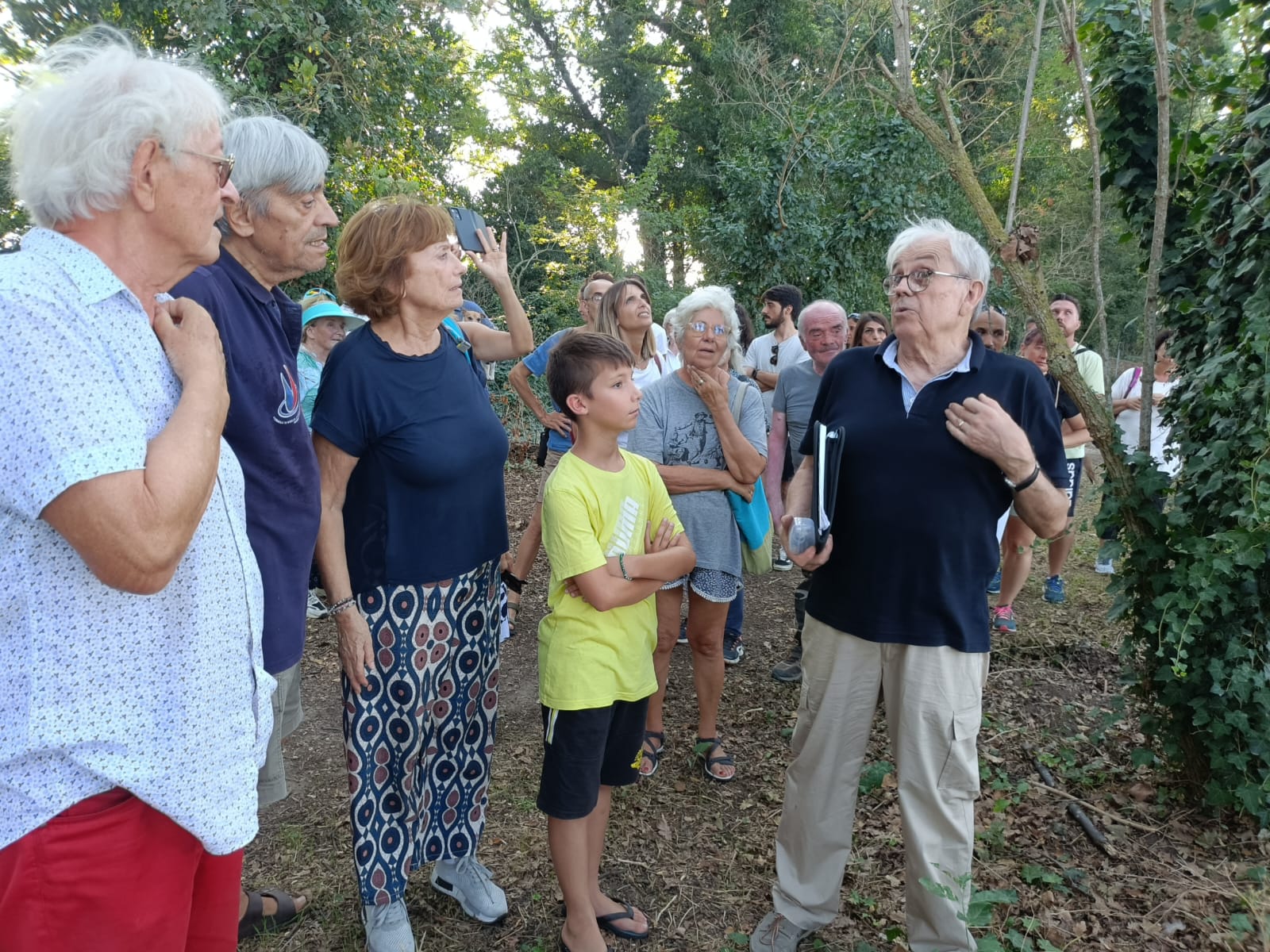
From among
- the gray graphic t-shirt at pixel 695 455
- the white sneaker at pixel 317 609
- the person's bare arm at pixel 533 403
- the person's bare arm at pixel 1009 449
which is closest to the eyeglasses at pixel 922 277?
the person's bare arm at pixel 1009 449

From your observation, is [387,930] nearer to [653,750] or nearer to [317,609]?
[653,750]

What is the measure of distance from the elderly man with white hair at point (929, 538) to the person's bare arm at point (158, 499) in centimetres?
165

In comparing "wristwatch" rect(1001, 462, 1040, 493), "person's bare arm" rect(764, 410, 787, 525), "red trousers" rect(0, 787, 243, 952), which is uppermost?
"wristwatch" rect(1001, 462, 1040, 493)

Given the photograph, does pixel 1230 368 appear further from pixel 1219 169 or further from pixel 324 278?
pixel 324 278

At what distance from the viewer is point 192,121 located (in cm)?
133

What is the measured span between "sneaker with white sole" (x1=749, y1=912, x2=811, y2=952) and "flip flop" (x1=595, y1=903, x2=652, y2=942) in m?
0.37

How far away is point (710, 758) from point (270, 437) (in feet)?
8.31

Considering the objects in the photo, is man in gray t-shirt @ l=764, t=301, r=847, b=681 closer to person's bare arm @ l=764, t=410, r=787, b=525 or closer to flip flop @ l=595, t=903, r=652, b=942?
person's bare arm @ l=764, t=410, r=787, b=525

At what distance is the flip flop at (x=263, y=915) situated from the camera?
8.85ft

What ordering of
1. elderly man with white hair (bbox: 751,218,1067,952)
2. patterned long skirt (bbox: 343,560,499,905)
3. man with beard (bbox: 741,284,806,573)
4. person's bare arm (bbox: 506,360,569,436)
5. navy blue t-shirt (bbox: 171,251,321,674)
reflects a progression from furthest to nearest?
1. man with beard (bbox: 741,284,806,573)
2. person's bare arm (bbox: 506,360,569,436)
3. patterned long skirt (bbox: 343,560,499,905)
4. elderly man with white hair (bbox: 751,218,1067,952)
5. navy blue t-shirt (bbox: 171,251,321,674)

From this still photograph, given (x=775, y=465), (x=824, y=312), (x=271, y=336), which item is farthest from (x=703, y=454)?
(x=271, y=336)

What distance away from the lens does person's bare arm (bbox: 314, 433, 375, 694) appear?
235 centimetres

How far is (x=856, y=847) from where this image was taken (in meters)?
3.13

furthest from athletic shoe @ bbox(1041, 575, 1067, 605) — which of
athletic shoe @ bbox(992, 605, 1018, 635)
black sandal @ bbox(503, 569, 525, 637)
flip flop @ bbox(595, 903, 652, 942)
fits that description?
flip flop @ bbox(595, 903, 652, 942)
